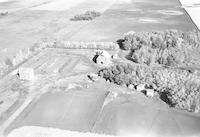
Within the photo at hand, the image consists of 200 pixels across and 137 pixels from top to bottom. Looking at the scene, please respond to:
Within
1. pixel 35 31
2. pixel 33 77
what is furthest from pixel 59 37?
pixel 33 77

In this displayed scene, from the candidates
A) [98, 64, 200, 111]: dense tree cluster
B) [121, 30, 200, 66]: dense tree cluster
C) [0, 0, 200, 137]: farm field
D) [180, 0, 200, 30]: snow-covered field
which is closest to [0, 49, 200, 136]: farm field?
[0, 0, 200, 137]: farm field

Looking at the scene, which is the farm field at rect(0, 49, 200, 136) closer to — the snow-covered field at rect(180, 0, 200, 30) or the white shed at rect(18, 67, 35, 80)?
the white shed at rect(18, 67, 35, 80)

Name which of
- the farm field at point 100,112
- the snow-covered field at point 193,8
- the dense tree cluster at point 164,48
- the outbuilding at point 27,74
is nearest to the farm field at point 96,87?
the farm field at point 100,112

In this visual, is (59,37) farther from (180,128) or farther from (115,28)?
(180,128)

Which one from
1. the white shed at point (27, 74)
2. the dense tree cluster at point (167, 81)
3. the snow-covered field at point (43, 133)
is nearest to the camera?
the snow-covered field at point (43, 133)

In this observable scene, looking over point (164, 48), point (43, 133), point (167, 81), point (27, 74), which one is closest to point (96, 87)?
point (167, 81)

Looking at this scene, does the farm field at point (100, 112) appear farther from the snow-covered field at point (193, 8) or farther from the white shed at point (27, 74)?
the snow-covered field at point (193, 8)
